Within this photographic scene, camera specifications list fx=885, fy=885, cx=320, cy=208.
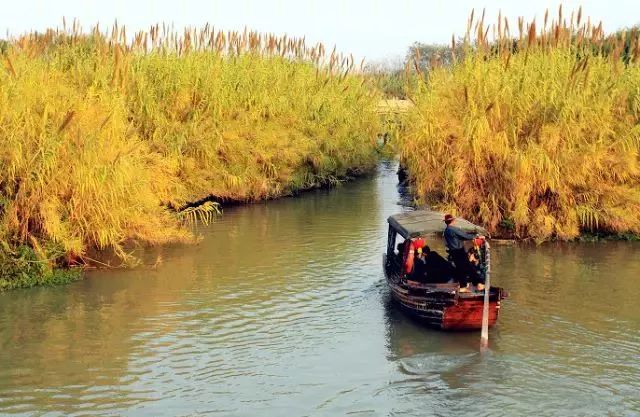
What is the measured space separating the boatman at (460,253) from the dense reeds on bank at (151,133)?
289 inches

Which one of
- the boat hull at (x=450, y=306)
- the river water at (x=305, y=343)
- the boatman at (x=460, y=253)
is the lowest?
the river water at (x=305, y=343)

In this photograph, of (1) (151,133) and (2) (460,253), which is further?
(1) (151,133)

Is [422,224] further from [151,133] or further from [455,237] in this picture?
[151,133]

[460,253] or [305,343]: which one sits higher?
[460,253]

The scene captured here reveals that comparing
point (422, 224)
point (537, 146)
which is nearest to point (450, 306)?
point (422, 224)

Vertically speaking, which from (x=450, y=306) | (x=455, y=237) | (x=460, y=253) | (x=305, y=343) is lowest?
(x=305, y=343)

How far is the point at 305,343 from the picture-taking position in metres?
15.1

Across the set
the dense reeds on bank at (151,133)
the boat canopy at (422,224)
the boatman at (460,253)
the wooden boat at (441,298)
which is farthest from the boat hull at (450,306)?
the dense reeds on bank at (151,133)

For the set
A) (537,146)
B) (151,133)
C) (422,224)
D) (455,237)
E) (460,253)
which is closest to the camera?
(460,253)

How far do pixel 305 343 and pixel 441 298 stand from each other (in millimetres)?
2471

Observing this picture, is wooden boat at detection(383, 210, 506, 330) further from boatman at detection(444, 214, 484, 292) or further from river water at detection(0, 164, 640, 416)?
river water at detection(0, 164, 640, 416)

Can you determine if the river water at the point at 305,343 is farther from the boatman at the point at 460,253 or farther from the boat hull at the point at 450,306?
the boatman at the point at 460,253

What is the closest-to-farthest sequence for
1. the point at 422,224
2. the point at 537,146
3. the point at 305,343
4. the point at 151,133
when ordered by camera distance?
the point at 305,343, the point at 422,224, the point at 537,146, the point at 151,133

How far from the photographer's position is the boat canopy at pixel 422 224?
17078mm
